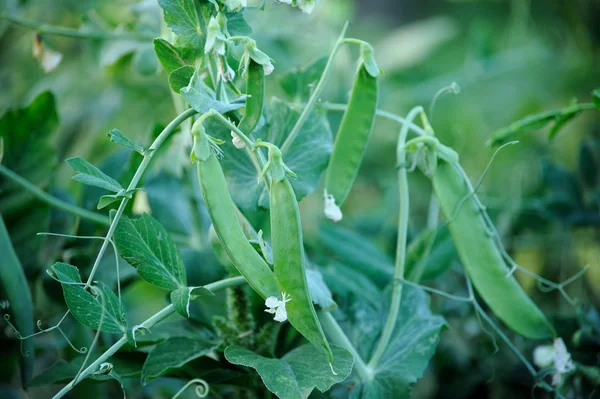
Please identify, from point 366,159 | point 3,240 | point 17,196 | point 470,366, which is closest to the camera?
point 3,240

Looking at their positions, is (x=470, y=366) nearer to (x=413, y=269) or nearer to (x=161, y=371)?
(x=413, y=269)

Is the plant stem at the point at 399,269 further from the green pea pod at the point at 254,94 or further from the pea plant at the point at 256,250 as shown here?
the green pea pod at the point at 254,94

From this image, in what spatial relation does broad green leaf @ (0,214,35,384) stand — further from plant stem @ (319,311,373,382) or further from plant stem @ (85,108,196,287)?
plant stem @ (319,311,373,382)

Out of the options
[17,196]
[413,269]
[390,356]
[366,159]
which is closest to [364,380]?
[390,356]

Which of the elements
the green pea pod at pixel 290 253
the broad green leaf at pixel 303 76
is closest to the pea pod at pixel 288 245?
the green pea pod at pixel 290 253

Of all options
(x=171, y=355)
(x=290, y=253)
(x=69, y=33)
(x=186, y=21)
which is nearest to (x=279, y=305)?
(x=290, y=253)

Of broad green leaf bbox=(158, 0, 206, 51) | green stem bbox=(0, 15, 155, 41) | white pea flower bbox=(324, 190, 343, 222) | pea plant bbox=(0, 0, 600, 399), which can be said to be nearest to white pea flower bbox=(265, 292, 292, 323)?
pea plant bbox=(0, 0, 600, 399)

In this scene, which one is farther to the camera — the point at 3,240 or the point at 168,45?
the point at 3,240
